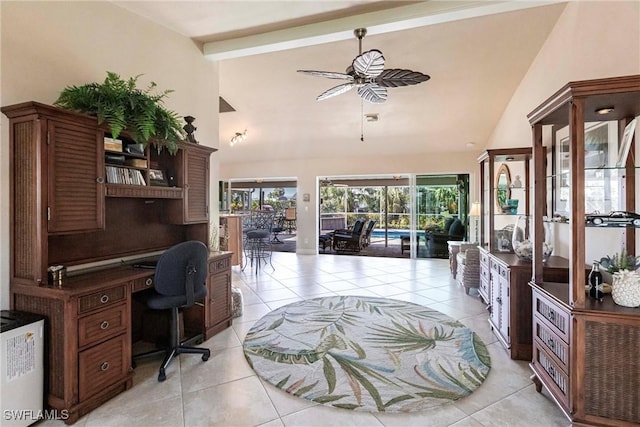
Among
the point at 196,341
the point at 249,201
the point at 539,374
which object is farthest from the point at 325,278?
the point at 249,201

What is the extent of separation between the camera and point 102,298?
2.06 meters

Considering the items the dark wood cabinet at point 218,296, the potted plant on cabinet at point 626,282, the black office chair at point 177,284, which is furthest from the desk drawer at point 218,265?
the potted plant on cabinet at point 626,282

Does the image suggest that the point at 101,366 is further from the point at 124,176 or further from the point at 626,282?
the point at 626,282

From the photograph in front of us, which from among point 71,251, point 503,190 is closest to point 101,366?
point 71,251

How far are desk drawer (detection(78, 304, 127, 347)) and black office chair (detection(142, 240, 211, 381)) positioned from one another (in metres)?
0.22

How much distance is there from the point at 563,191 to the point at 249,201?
11.1 m

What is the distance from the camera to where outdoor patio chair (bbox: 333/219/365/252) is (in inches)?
348

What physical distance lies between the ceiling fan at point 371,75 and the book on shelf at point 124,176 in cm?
171

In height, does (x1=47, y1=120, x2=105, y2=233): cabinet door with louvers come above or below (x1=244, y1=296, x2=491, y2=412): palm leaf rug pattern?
above

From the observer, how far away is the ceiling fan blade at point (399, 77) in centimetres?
296

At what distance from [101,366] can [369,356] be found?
2.03 metres

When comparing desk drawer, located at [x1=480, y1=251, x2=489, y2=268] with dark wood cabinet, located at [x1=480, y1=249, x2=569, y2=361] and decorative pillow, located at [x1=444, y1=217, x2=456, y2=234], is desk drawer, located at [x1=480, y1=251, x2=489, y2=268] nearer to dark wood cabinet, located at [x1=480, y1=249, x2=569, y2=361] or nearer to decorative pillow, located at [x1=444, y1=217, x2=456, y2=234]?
dark wood cabinet, located at [x1=480, y1=249, x2=569, y2=361]

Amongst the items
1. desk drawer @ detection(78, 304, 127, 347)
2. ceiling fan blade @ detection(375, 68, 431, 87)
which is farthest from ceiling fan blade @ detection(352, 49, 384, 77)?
desk drawer @ detection(78, 304, 127, 347)

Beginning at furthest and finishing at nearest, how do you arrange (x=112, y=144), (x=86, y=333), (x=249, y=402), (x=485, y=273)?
(x=485, y=273)
(x=112, y=144)
(x=249, y=402)
(x=86, y=333)
